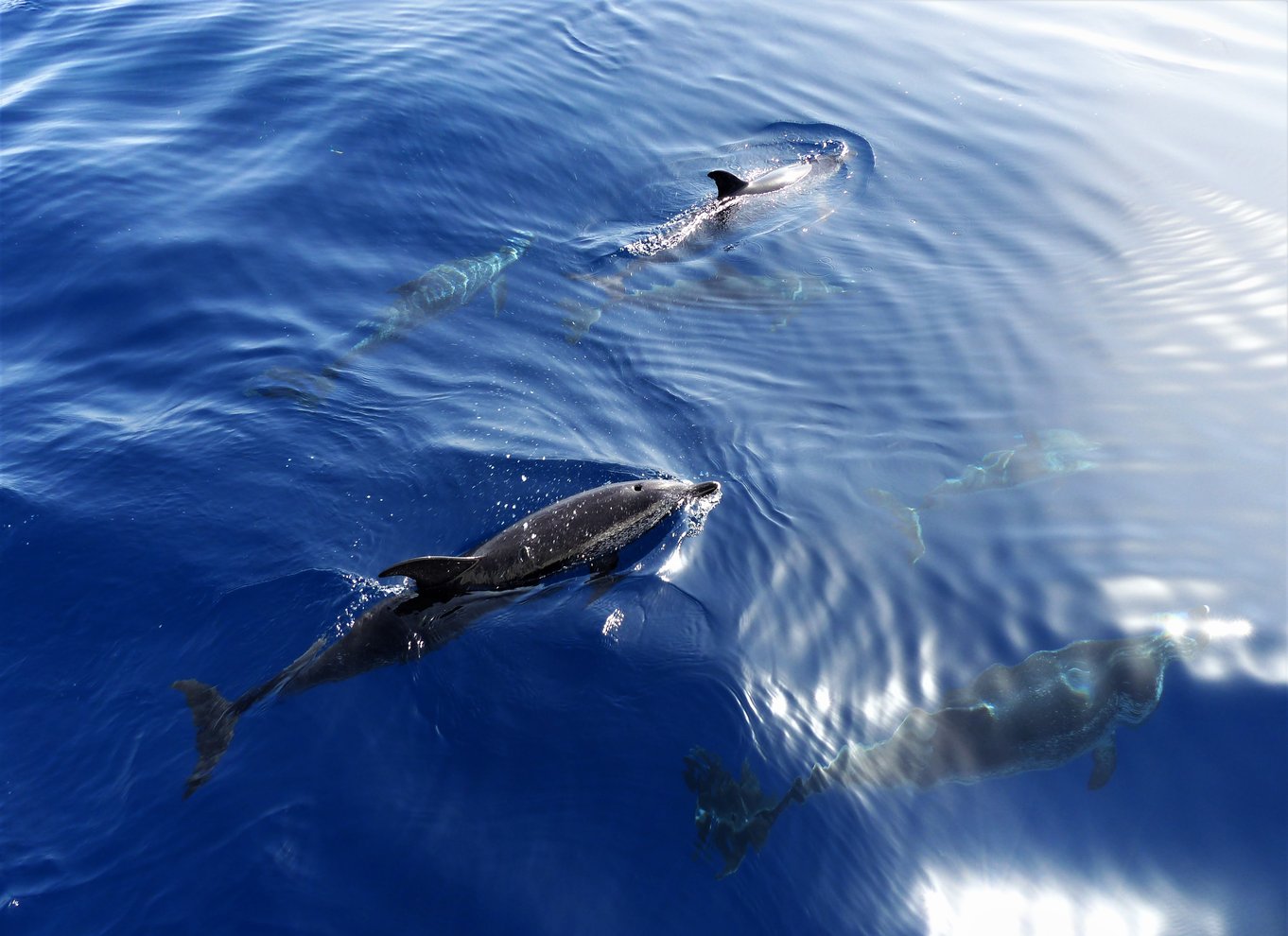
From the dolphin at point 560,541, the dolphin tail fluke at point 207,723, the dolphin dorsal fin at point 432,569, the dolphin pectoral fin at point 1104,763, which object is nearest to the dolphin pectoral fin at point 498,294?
the dolphin at point 560,541

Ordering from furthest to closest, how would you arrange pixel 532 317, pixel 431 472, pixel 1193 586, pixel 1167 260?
pixel 1167 260 < pixel 532 317 < pixel 431 472 < pixel 1193 586

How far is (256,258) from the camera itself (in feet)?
48.0

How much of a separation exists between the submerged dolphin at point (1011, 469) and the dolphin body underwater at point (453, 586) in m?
2.52

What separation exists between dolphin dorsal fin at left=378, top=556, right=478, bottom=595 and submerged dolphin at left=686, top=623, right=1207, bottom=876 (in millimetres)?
2677

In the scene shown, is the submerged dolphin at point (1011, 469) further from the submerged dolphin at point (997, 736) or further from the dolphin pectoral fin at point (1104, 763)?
the dolphin pectoral fin at point (1104, 763)

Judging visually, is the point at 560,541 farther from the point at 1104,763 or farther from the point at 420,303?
the point at 420,303

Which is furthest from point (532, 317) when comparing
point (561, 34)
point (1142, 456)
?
point (561, 34)

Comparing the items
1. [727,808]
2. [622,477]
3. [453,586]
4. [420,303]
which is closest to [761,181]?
[420,303]

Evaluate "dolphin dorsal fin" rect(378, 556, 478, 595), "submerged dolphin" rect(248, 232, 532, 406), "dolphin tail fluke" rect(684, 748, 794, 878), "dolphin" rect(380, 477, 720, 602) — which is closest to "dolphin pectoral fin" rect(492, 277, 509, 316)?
"submerged dolphin" rect(248, 232, 532, 406)

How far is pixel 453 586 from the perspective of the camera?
28.2 feet

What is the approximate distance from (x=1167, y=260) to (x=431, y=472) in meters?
11.6

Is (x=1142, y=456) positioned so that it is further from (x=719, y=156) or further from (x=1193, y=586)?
(x=719, y=156)

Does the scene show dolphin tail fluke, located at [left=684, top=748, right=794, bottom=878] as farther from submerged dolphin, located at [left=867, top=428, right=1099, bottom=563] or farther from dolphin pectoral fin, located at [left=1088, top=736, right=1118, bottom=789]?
submerged dolphin, located at [left=867, top=428, right=1099, bottom=563]

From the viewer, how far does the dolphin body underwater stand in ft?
26.3
